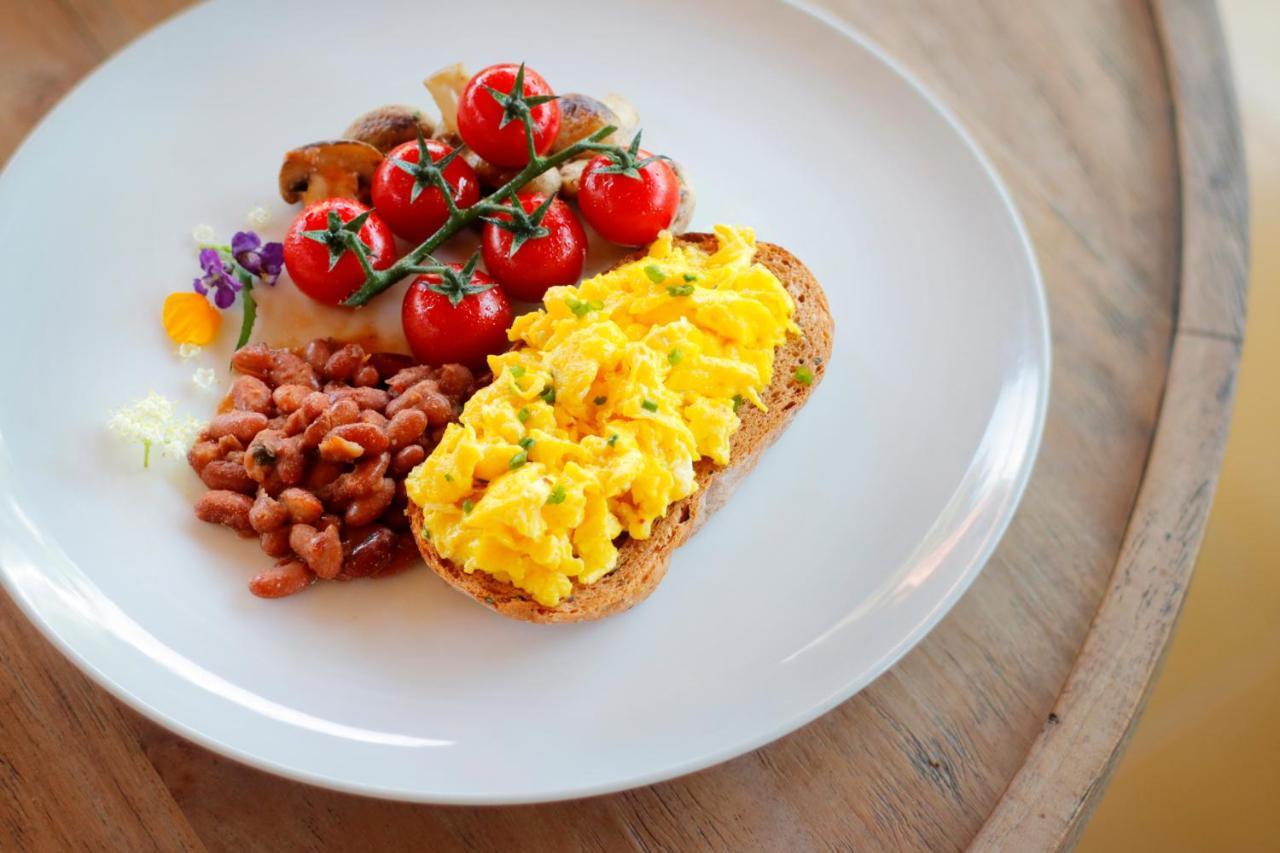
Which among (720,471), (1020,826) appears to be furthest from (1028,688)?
(720,471)

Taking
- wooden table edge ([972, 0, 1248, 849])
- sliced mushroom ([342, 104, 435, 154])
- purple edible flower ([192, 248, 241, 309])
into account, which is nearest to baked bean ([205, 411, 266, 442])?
purple edible flower ([192, 248, 241, 309])

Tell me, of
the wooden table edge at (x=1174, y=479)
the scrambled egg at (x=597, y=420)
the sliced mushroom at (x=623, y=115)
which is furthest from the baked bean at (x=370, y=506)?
the wooden table edge at (x=1174, y=479)

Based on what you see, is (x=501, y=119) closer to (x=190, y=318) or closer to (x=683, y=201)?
(x=683, y=201)

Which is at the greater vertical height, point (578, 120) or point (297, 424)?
point (578, 120)

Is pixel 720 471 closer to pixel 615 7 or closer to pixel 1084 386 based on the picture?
pixel 1084 386

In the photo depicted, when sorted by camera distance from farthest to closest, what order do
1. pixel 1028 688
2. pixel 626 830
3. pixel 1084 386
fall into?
pixel 1084 386
pixel 1028 688
pixel 626 830

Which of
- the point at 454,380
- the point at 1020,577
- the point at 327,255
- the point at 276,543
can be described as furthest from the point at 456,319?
the point at 1020,577
